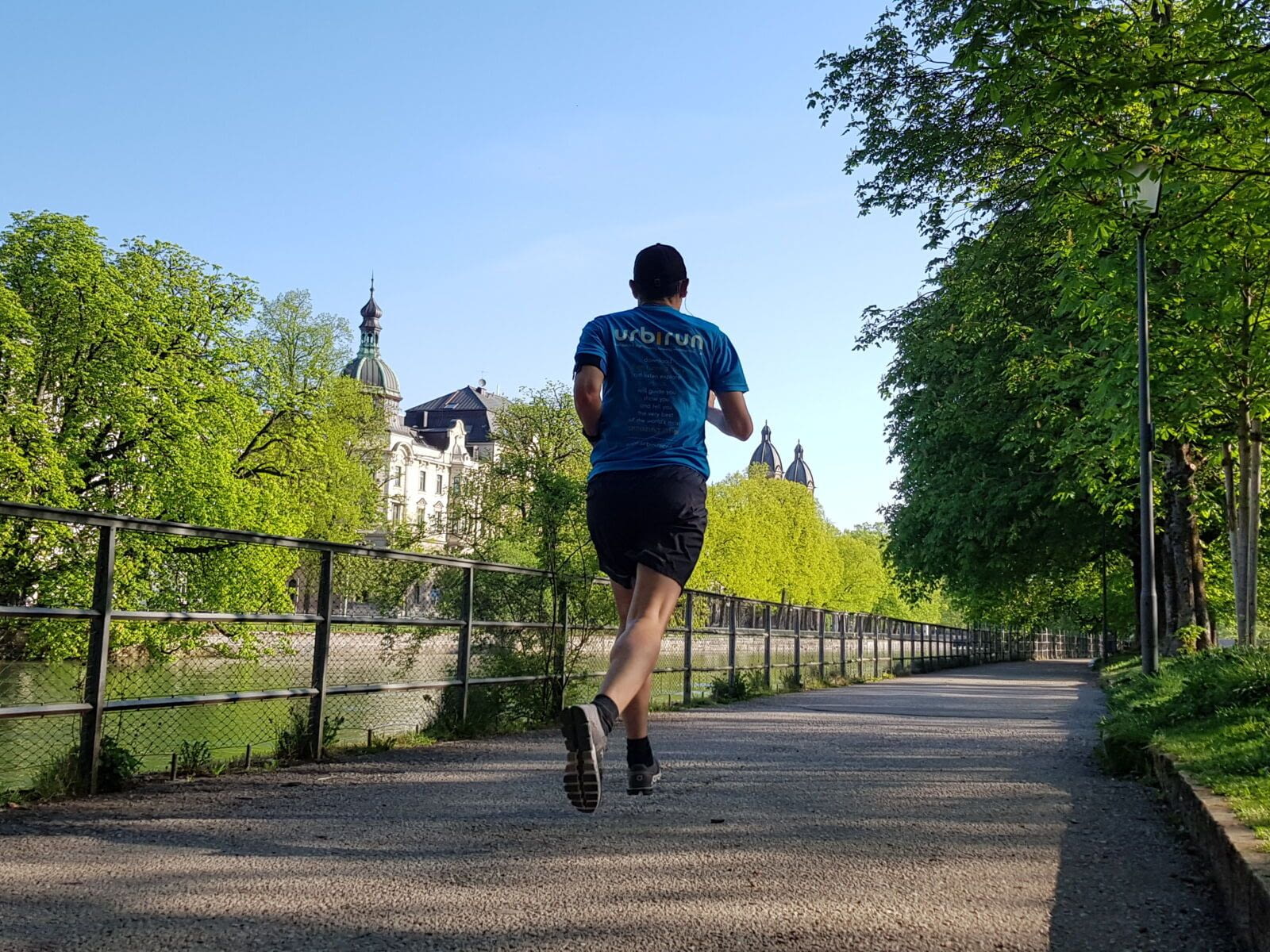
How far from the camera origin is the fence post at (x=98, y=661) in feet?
19.7

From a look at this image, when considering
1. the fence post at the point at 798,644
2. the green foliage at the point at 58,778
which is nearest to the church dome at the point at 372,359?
the fence post at the point at 798,644

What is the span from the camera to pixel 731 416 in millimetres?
4766

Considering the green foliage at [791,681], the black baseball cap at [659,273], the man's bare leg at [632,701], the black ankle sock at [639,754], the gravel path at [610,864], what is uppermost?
the black baseball cap at [659,273]

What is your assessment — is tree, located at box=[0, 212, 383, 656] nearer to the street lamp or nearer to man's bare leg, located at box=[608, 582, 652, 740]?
the street lamp

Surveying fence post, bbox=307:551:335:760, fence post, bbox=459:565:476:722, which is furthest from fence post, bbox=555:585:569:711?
fence post, bbox=307:551:335:760

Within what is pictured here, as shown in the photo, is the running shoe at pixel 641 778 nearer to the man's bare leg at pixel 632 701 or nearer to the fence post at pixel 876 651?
the man's bare leg at pixel 632 701

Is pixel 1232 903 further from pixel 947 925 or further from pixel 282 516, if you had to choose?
pixel 282 516

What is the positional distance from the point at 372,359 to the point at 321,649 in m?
114

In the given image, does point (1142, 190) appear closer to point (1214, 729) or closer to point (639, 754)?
point (1214, 729)

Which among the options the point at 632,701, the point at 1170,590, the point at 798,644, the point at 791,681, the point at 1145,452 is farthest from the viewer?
the point at 1170,590

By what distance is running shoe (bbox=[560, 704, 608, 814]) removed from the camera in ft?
12.9

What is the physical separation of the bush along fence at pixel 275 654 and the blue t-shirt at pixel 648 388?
273cm

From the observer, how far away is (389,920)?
357 cm

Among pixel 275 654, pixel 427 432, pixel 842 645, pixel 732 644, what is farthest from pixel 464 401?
pixel 275 654
